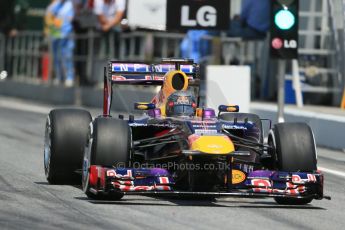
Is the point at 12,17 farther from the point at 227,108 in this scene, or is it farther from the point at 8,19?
the point at 227,108

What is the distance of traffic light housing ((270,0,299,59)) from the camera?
21203 millimetres

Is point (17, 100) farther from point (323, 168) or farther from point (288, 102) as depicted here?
point (323, 168)

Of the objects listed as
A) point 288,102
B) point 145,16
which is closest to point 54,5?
point 145,16

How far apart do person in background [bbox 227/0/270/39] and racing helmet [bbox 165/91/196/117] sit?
16.7 metres

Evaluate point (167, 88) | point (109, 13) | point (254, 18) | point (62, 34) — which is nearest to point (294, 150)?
point (167, 88)

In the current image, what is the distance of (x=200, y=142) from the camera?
11.7 meters

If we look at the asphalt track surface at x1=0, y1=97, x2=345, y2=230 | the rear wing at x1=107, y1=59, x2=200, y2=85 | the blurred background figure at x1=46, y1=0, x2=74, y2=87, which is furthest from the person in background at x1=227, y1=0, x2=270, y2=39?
the asphalt track surface at x1=0, y1=97, x2=345, y2=230

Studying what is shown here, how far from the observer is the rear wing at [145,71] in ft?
48.3

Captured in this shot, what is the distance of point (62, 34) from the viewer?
4206 centimetres

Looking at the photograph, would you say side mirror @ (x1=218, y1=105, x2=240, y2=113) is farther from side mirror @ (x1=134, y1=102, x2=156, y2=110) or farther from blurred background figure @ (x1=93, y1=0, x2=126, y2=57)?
→ blurred background figure @ (x1=93, y1=0, x2=126, y2=57)

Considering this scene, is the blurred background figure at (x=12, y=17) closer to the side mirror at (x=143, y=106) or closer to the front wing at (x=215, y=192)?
the side mirror at (x=143, y=106)

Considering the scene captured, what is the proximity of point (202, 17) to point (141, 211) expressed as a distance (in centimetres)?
1625

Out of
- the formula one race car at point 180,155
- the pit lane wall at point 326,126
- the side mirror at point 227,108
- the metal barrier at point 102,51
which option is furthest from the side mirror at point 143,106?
the metal barrier at point 102,51

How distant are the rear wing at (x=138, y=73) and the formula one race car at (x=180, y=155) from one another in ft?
3.58
